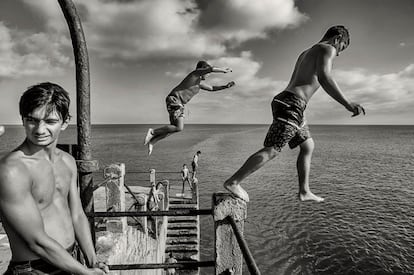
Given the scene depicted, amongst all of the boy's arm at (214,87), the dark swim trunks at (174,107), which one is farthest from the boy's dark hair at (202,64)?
the dark swim trunks at (174,107)

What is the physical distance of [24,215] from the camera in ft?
6.13

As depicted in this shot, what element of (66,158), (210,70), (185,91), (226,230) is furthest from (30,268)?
(210,70)

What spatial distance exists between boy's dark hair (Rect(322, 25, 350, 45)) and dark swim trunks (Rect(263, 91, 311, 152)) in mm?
714

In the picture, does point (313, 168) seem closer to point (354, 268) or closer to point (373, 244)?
point (373, 244)

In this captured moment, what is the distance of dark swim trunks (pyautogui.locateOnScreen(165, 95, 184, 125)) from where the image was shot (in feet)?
11.1

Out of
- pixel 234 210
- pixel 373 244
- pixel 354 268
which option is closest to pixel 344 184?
pixel 373 244

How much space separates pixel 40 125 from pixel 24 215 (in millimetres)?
675

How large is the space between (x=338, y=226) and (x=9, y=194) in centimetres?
2854

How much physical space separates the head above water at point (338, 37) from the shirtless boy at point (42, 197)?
258 centimetres

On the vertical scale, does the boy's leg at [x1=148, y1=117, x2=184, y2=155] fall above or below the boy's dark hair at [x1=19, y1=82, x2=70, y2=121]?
below

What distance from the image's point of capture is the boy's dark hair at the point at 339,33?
8.87 ft

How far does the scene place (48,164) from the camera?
227cm

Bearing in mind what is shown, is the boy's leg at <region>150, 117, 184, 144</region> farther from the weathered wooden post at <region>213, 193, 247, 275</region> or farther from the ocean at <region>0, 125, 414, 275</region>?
the ocean at <region>0, 125, 414, 275</region>

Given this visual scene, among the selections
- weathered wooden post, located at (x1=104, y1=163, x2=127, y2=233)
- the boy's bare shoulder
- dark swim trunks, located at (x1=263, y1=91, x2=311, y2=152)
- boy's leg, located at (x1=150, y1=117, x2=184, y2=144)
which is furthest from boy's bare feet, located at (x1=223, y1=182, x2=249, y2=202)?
weathered wooden post, located at (x1=104, y1=163, x2=127, y2=233)
